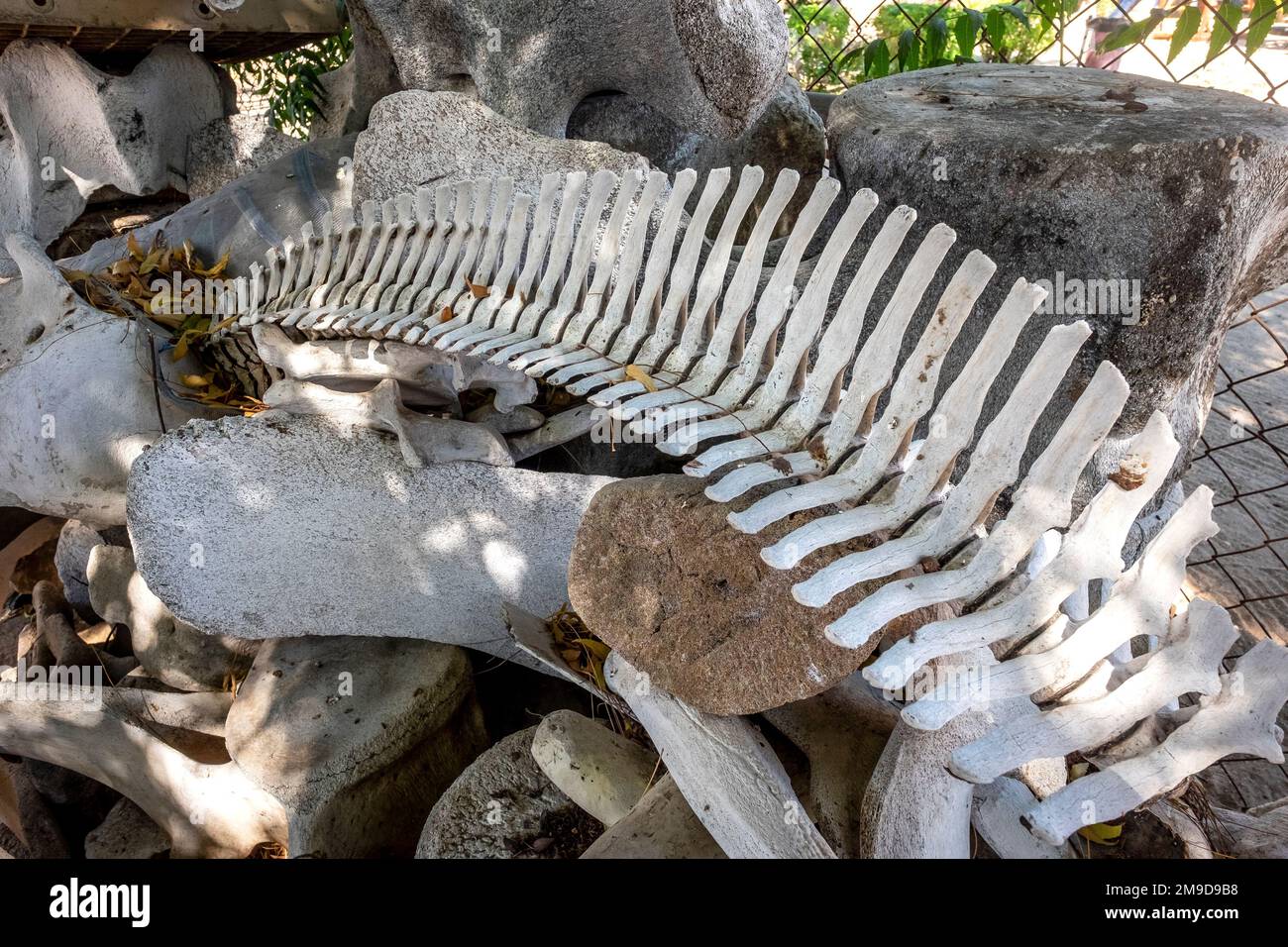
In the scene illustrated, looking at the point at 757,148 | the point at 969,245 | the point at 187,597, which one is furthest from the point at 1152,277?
the point at 187,597

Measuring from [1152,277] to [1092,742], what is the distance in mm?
1318

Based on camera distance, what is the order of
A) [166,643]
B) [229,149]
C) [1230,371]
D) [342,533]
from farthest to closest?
1. [229,149]
2. [1230,371]
3. [166,643]
4. [342,533]

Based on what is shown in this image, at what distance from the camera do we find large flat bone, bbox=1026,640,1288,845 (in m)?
1.32

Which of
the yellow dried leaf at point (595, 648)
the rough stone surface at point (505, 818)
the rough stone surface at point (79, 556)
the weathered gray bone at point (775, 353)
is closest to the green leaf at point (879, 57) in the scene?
the weathered gray bone at point (775, 353)

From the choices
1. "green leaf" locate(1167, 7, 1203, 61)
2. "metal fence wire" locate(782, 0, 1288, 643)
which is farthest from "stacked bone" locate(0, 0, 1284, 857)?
"metal fence wire" locate(782, 0, 1288, 643)

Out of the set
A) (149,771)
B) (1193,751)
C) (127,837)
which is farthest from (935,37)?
(127,837)

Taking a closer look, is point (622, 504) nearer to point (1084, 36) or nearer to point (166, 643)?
point (166, 643)

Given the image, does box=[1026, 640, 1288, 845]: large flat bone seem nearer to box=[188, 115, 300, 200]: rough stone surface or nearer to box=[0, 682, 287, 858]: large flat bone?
box=[0, 682, 287, 858]: large flat bone

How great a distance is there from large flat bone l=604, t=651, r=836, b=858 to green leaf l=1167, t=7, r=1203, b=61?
2388mm

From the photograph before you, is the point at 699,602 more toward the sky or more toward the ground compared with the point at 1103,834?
more toward the sky

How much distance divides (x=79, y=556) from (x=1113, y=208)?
3435 millimetres

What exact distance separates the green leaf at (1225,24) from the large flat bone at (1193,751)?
2200mm

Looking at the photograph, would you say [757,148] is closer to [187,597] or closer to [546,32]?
[546,32]

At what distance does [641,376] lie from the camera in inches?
80.3
